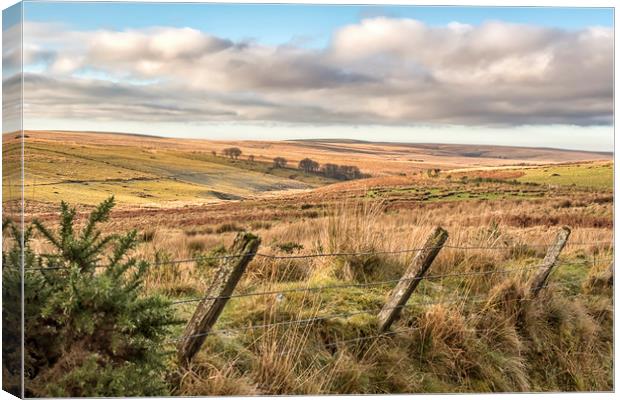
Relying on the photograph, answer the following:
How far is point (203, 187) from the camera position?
8242mm

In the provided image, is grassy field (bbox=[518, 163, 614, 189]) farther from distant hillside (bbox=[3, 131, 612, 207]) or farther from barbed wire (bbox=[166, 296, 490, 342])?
barbed wire (bbox=[166, 296, 490, 342])

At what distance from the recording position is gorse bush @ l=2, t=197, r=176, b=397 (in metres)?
3.61

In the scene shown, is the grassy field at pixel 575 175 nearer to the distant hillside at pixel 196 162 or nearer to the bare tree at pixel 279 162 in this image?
the distant hillside at pixel 196 162

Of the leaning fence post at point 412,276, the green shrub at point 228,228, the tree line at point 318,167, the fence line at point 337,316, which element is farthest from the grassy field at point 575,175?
the green shrub at point 228,228

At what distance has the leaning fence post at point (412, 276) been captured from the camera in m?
5.10

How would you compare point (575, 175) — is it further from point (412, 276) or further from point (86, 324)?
point (86, 324)

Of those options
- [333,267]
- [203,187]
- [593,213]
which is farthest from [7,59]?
[593,213]

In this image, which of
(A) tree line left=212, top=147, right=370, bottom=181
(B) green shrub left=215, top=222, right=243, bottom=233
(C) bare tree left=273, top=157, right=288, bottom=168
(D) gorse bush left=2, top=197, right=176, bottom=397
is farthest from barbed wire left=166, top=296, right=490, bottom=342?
(B) green shrub left=215, top=222, right=243, bottom=233

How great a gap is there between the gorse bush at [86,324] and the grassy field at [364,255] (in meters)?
0.24

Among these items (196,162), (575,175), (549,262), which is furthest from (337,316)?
(575,175)

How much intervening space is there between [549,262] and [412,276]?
1.65m

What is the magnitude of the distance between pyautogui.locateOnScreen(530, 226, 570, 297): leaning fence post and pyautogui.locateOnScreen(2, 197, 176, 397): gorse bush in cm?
340

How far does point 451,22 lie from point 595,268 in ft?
9.06

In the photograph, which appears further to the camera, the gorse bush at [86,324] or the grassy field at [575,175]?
the grassy field at [575,175]
